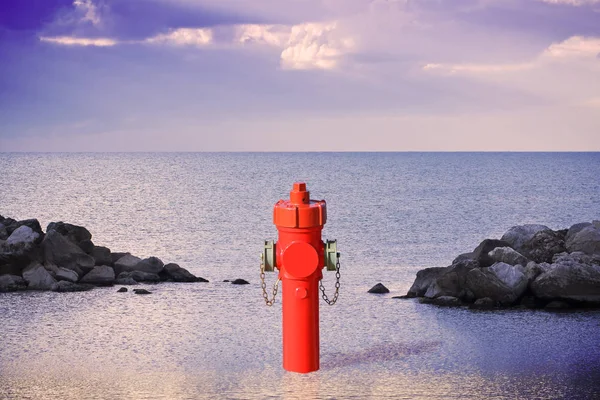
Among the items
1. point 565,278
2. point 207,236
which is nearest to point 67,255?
point 565,278

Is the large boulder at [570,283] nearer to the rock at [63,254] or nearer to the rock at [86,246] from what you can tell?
the rock at [63,254]

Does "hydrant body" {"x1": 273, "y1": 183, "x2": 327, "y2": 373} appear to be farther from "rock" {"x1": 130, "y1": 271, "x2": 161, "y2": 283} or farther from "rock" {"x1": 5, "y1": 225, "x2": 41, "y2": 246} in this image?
"rock" {"x1": 5, "y1": 225, "x2": 41, "y2": 246}

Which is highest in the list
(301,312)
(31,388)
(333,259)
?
(333,259)

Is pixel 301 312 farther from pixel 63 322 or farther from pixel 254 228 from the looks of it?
pixel 254 228

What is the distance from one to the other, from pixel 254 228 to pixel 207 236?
3.41m

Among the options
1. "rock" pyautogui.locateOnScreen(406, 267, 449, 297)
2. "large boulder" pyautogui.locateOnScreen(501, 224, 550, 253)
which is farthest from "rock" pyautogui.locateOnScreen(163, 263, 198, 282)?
"large boulder" pyautogui.locateOnScreen(501, 224, 550, 253)

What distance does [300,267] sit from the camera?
23.3 feet

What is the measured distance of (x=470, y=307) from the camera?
37.8 ft

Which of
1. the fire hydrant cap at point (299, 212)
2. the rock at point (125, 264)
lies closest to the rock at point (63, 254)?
the rock at point (125, 264)

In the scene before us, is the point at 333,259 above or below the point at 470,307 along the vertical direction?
above

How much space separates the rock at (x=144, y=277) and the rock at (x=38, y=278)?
4.36ft

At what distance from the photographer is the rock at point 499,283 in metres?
11.6

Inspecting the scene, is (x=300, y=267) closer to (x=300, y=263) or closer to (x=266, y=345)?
(x=300, y=263)

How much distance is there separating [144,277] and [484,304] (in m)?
5.51
